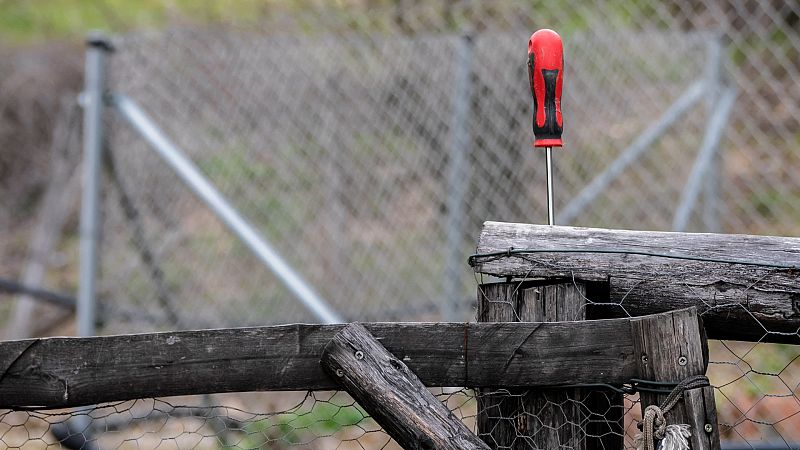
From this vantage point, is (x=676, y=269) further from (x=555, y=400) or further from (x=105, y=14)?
(x=105, y=14)

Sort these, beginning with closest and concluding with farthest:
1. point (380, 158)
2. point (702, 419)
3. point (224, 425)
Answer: point (702, 419), point (224, 425), point (380, 158)

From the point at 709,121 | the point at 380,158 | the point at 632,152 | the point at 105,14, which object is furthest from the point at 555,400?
the point at 105,14

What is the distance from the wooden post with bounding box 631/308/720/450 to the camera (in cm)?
175

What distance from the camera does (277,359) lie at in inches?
79.7

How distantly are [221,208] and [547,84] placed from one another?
2.43 meters

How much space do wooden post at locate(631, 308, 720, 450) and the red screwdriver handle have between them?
1.49ft

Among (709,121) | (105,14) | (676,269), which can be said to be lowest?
(676,269)

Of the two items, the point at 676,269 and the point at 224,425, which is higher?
the point at 224,425

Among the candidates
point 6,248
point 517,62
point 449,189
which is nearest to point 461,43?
point 517,62

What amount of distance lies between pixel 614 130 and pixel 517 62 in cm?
71

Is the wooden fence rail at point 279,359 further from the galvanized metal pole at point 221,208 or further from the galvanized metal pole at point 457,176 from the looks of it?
the galvanized metal pole at point 457,176

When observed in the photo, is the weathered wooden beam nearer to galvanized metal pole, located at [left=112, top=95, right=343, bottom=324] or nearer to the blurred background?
galvanized metal pole, located at [left=112, top=95, right=343, bottom=324]

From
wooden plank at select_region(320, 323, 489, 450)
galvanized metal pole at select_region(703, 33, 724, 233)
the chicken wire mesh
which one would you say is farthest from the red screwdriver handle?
galvanized metal pole at select_region(703, 33, 724, 233)

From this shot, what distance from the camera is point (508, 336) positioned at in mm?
1920
